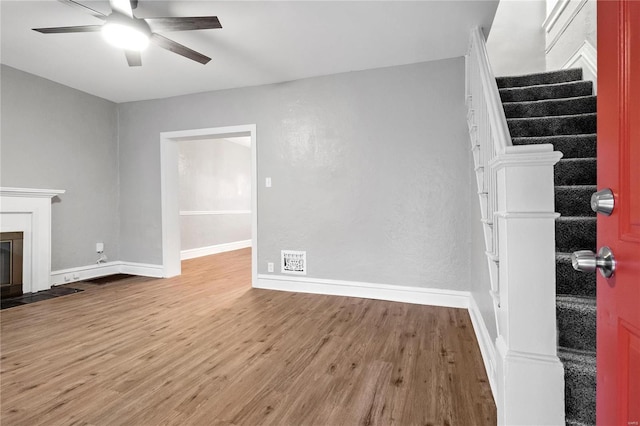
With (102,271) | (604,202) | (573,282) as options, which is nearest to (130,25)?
(604,202)

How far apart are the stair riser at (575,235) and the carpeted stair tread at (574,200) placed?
0.20m

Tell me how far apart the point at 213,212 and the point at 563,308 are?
20.9 ft

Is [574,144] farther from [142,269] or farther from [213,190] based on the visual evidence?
[213,190]

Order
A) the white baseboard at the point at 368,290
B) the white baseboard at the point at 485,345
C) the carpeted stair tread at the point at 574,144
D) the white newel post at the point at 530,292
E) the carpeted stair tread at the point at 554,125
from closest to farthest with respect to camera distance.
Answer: the white newel post at the point at 530,292 → the white baseboard at the point at 485,345 → the carpeted stair tread at the point at 574,144 → the carpeted stair tread at the point at 554,125 → the white baseboard at the point at 368,290

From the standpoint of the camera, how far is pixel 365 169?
131 inches

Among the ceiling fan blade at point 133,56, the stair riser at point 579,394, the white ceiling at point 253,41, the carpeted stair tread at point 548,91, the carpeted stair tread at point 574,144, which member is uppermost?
the white ceiling at point 253,41

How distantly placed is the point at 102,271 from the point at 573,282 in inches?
209

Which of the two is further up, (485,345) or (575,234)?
(575,234)

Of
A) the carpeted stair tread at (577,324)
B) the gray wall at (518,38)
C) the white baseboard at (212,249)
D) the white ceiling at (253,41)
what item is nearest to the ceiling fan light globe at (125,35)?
the white ceiling at (253,41)

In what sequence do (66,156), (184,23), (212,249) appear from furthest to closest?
(212,249), (66,156), (184,23)

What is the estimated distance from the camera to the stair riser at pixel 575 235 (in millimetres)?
1547

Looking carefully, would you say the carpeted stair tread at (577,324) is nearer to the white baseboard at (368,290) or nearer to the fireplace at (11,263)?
the white baseboard at (368,290)

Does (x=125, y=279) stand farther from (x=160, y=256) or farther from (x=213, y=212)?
(x=213, y=212)

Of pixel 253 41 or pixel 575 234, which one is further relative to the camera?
pixel 253 41
